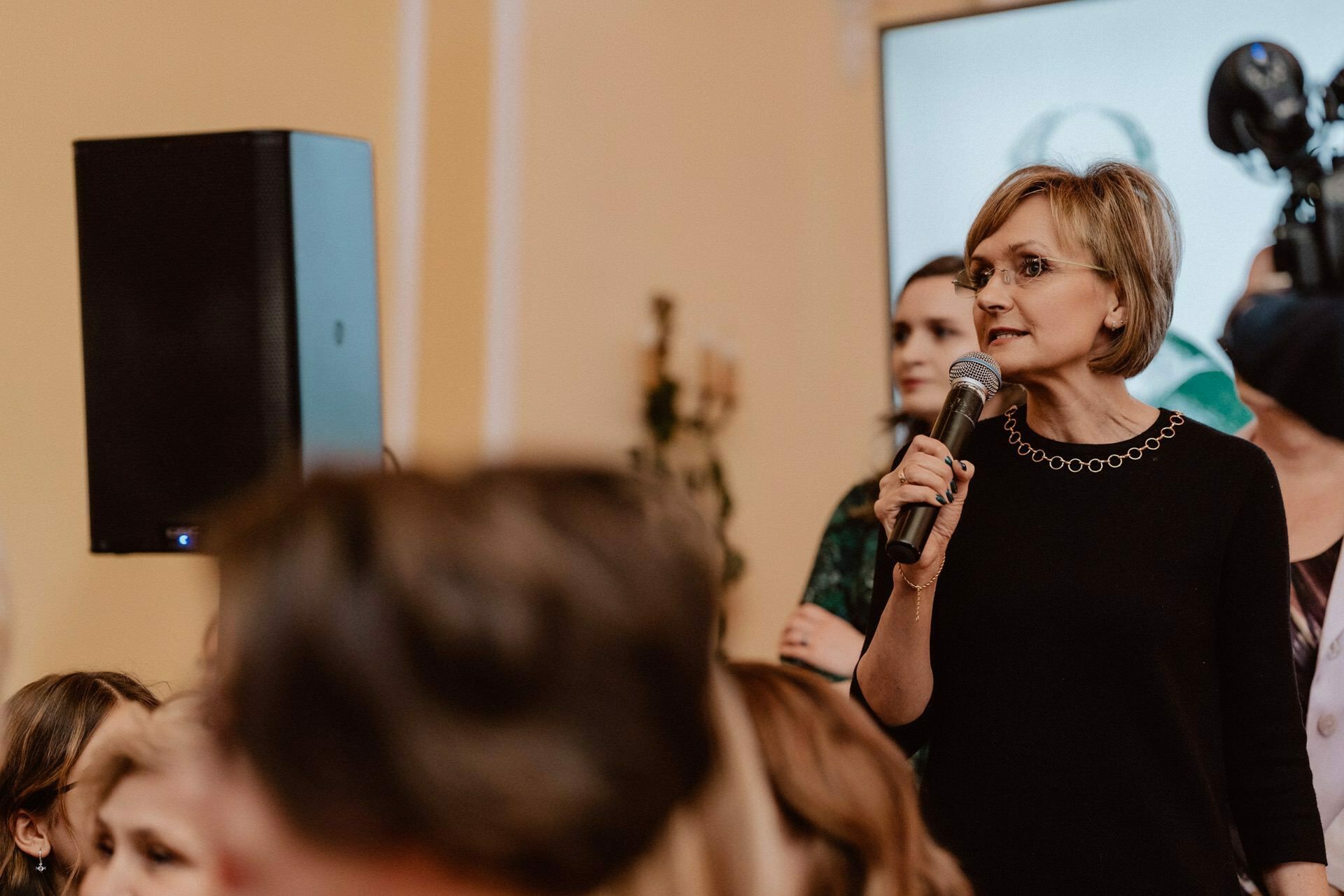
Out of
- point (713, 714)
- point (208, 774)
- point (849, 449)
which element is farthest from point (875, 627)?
point (849, 449)

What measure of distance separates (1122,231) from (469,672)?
1.25 meters

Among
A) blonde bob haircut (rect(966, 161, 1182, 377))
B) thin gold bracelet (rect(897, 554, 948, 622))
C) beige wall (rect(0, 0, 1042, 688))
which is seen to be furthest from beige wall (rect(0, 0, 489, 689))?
blonde bob haircut (rect(966, 161, 1182, 377))

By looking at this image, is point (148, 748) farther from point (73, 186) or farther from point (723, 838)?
point (73, 186)

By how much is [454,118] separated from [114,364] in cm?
227

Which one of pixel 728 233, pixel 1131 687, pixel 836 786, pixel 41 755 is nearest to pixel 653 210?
pixel 728 233

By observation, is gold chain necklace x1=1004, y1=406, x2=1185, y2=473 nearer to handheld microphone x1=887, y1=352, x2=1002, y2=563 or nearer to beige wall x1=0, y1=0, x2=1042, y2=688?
handheld microphone x1=887, y1=352, x2=1002, y2=563

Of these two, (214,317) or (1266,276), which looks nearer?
(214,317)

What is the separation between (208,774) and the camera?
2.03ft

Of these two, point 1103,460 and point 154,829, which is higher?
point 1103,460

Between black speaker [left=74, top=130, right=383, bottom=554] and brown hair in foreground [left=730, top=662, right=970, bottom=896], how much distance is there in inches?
45.8

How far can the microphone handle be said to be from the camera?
4.60 ft

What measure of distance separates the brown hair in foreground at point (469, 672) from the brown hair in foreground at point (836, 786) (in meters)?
0.23

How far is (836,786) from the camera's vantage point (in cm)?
82

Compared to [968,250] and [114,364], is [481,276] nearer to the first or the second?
[114,364]
